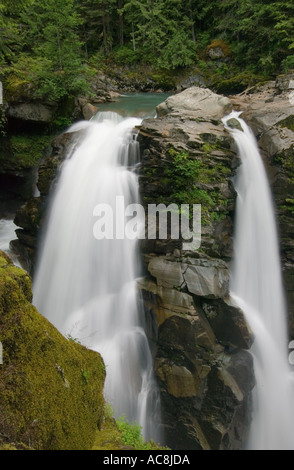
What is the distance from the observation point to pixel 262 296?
8070mm

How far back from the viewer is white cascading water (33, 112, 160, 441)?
654 cm

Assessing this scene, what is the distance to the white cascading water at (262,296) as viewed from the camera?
7230mm

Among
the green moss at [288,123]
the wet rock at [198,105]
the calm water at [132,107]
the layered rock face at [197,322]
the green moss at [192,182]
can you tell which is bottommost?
the layered rock face at [197,322]

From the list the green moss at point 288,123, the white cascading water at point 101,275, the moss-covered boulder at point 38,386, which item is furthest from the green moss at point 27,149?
the moss-covered boulder at point 38,386

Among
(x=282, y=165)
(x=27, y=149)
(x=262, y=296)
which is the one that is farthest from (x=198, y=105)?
(x=27, y=149)

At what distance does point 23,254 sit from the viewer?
959 cm

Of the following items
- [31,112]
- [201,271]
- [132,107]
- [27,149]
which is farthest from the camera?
[132,107]

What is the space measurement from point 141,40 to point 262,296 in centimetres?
2143

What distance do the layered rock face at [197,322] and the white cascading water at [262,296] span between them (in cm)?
58

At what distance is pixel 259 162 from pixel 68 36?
30.6ft

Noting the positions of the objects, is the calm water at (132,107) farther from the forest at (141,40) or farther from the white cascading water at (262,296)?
the white cascading water at (262,296)

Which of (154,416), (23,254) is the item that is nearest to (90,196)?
(23,254)

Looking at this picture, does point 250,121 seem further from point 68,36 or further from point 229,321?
point 68,36

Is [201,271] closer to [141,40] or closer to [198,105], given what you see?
[198,105]
